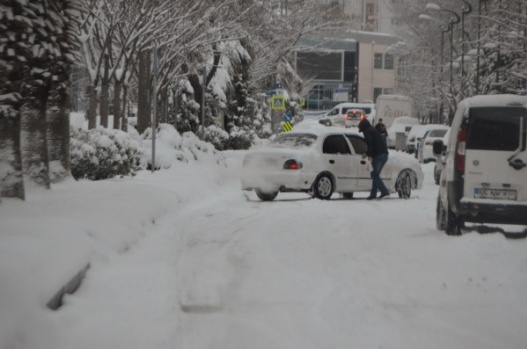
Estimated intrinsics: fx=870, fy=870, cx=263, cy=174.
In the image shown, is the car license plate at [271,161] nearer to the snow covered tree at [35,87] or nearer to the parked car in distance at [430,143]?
the snow covered tree at [35,87]

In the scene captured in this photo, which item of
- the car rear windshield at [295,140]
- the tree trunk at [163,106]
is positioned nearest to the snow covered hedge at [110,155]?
the car rear windshield at [295,140]

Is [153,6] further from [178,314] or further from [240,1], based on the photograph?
[178,314]

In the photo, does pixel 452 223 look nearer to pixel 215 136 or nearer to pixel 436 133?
pixel 215 136

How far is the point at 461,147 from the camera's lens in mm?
11539

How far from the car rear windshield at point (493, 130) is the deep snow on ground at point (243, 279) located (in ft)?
4.06

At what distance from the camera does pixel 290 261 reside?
31.6ft

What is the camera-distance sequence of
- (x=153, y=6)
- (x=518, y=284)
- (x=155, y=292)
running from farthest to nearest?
1. (x=153, y=6)
2. (x=518, y=284)
3. (x=155, y=292)

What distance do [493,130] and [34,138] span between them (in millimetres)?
6651

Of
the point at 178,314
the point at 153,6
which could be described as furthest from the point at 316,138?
the point at 178,314

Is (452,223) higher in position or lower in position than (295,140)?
lower

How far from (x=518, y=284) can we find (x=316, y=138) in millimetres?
9941

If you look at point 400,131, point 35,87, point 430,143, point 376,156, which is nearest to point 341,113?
point 400,131

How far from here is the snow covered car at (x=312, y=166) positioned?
682 inches

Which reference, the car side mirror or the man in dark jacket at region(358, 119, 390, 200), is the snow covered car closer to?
the man in dark jacket at region(358, 119, 390, 200)
